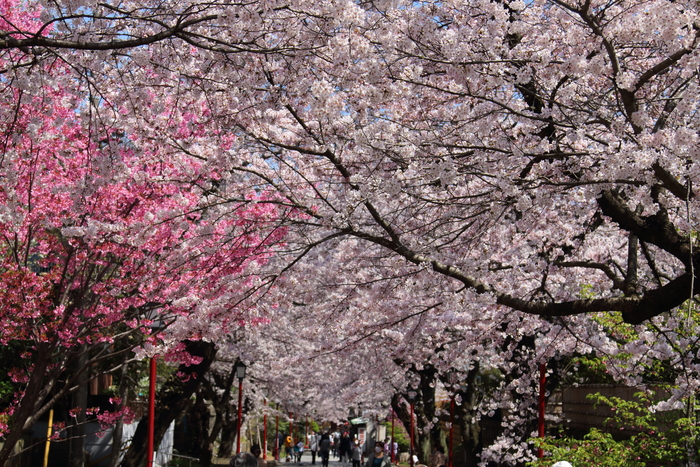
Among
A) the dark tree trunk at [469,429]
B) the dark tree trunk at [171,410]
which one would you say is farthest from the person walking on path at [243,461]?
the dark tree trunk at [469,429]

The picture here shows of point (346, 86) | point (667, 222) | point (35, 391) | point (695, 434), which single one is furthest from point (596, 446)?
point (35, 391)

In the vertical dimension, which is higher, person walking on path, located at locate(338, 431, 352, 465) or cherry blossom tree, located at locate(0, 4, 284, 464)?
cherry blossom tree, located at locate(0, 4, 284, 464)

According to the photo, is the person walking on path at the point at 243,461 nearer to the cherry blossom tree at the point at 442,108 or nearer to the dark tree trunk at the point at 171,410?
the cherry blossom tree at the point at 442,108

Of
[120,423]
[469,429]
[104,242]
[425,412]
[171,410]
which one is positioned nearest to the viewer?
[104,242]

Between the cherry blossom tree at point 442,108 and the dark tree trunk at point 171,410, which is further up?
the cherry blossom tree at point 442,108

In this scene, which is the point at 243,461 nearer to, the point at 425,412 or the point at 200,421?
the point at 425,412

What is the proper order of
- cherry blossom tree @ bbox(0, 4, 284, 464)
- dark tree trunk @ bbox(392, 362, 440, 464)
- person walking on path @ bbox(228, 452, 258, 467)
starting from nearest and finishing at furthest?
cherry blossom tree @ bbox(0, 4, 284, 464) < person walking on path @ bbox(228, 452, 258, 467) < dark tree trunk @ bbox(392, 362, 440, 464)

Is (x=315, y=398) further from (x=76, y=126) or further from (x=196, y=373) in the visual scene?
(x=76, y=126)

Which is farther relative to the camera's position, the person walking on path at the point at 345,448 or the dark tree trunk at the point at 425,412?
the person walking on path at the point at 345,448

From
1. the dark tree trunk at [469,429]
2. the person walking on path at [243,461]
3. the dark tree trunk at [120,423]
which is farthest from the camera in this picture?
the dark tree trunk at [469,429]

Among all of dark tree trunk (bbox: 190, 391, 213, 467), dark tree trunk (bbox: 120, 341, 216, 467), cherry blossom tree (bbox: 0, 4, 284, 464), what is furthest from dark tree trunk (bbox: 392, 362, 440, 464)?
cherry blossom tree (bbox: 0, 4, 284, 464)

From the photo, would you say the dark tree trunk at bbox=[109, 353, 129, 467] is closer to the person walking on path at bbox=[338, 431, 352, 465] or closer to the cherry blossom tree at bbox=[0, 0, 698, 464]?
the cherry blossom tree at bbox=[0, 0, 698, 464]

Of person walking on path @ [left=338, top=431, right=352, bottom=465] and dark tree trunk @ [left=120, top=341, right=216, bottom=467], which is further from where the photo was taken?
person walking on path @ [left=338, top=431, right=352, bottom=465]

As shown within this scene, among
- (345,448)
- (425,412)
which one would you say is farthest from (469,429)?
(345,448)
